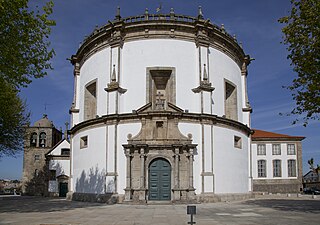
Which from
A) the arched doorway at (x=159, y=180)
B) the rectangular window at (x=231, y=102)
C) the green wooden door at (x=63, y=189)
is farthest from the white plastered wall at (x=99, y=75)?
the green wooden door at (x=63, y=189)

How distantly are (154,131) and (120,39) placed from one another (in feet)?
25.5

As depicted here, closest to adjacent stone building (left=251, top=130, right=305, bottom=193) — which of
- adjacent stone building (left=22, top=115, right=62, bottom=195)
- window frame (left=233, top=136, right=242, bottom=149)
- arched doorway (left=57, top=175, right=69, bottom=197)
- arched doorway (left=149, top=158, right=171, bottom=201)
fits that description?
window frame (left=233, top=136, right=242, bottom=149)

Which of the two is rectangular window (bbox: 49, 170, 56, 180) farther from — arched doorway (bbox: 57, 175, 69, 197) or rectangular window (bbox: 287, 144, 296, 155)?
rectangular window (bbox: 287, 144, 296, 155)

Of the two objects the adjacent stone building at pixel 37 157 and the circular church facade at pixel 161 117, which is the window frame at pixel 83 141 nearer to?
the circular church facade at pixel 161 117

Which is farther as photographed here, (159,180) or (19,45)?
(159,180)

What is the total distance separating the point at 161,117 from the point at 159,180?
14.4ft

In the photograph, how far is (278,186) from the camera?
162 feet

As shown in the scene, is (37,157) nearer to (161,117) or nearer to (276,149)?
(161,117)

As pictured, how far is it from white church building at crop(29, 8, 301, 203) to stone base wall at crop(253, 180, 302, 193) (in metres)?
21.6

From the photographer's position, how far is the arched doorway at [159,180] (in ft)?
77.9

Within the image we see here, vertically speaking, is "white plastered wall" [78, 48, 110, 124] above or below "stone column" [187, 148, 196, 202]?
above

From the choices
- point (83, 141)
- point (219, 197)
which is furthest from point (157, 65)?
point (219, 197)

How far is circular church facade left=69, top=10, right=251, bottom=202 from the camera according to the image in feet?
78.4

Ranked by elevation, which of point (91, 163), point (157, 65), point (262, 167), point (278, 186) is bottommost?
point (278, 186)
